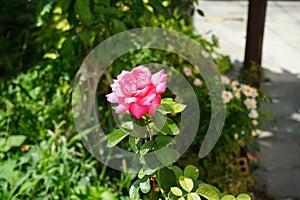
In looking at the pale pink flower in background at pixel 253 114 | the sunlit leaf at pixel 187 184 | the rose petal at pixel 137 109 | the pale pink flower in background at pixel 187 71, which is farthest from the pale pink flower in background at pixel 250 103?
the rose petal at pixel 137 109

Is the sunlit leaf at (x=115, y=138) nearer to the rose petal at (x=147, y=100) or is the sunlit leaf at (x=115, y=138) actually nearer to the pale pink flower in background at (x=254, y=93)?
the rose petal at (x=147, y=100)

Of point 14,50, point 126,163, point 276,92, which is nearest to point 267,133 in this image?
point 276,92

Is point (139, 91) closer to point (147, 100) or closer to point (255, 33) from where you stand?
point (147, 100)

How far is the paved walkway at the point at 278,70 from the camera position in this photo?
121 inches

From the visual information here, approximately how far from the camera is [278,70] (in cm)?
407

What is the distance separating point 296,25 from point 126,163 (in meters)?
2.93

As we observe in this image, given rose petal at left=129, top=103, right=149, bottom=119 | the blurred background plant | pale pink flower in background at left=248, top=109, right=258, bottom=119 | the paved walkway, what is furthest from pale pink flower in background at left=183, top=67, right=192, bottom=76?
rose petal at left=129, top=103, right=149, bottom=119

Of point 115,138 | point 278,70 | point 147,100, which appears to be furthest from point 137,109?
point 278,70

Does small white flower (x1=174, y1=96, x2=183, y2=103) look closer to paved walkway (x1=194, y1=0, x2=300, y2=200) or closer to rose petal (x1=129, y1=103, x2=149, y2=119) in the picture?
paved walkway (x1=194, y1=0, x2=300, y2=200)

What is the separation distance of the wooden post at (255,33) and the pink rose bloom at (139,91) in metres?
1.57

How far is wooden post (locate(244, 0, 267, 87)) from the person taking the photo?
2809 millimetres

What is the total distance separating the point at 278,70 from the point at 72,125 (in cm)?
177

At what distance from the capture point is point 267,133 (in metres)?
3.40

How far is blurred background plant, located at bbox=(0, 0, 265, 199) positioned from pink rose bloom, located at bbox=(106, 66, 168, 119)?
109 cm
